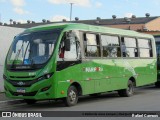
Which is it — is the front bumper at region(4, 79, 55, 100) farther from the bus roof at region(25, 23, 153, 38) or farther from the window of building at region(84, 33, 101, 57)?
the window of building at region(84, 33, 101, 57)

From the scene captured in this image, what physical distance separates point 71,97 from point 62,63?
130 cm

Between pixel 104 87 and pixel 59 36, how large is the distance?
3.44 metres

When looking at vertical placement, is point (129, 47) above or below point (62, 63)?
above

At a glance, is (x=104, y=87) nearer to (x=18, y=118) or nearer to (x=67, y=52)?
(x=67, y=52)

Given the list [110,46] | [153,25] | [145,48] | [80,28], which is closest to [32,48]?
[80,28]

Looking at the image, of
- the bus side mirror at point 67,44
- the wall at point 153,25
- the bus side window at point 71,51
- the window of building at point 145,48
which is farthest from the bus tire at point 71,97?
the wall at point 153,25

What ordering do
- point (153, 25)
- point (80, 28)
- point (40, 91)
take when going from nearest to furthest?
point (40, 91) < point (80, 28) < point (153, 25)

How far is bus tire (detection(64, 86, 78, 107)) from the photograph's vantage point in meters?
13.8

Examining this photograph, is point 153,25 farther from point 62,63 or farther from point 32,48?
point 62,63

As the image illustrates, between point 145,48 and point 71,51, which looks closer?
point 71,51

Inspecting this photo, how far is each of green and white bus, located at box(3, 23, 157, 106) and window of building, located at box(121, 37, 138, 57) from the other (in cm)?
63

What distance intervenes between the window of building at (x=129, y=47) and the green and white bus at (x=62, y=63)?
2.07 ft

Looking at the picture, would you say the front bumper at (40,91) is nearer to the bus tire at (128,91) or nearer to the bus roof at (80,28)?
the bus roof at (80,28)

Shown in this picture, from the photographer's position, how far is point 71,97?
553 inches
